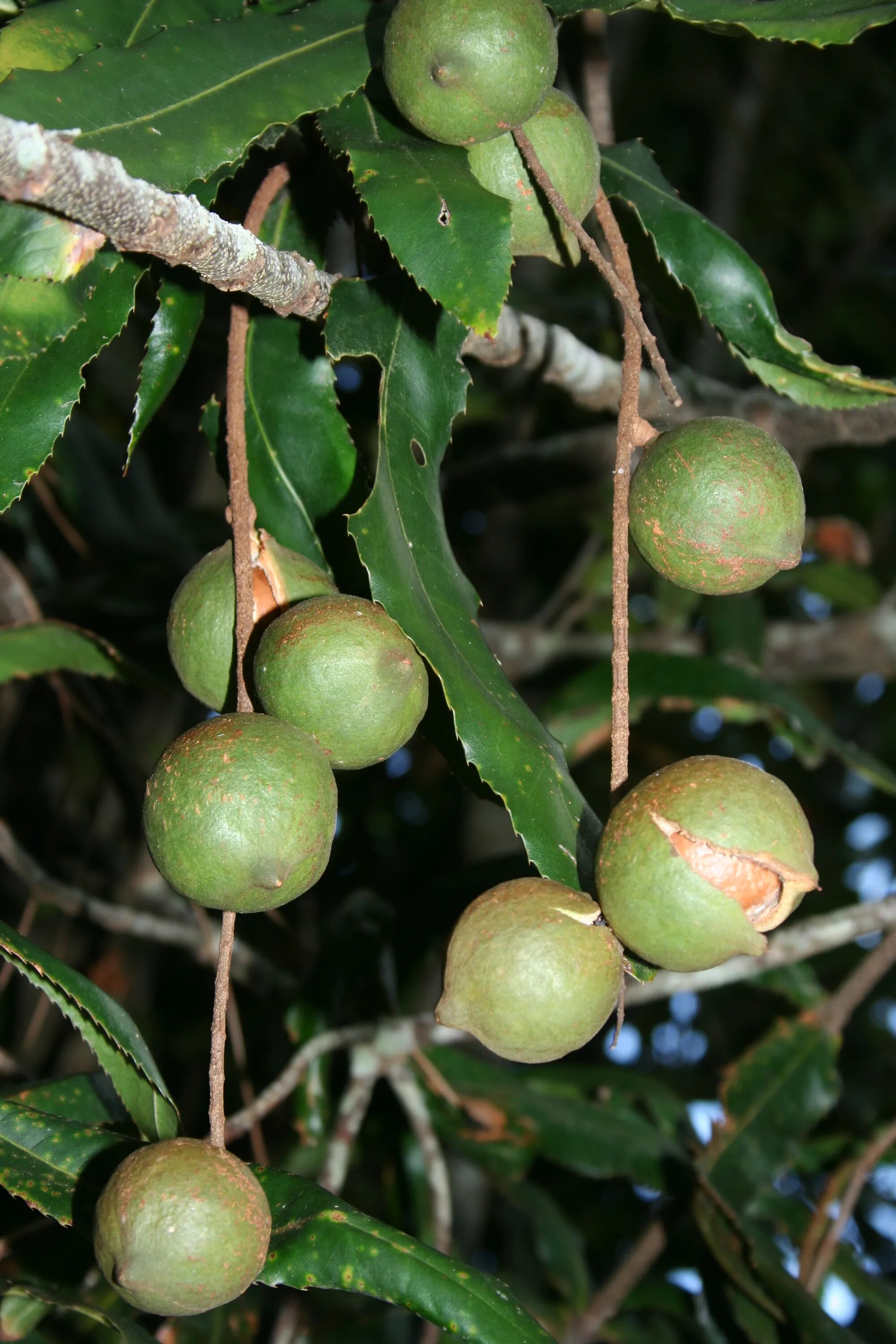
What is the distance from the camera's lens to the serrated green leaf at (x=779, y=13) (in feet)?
3.60

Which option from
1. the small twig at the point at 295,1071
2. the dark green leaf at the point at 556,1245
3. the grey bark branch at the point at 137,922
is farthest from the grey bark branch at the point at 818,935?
the grey bark branch at the point at 137,922

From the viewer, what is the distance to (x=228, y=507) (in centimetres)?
107

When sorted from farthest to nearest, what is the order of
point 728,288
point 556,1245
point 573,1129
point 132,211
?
point 556,1245 → point 573,1129 → point 728,288 → point 132,211

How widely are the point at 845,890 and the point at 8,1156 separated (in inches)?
126

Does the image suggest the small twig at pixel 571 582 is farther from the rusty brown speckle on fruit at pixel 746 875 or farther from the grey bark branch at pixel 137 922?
the rusty brown speckle on fruit at pixel 746 875

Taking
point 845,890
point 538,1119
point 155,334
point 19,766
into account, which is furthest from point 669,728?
point 155,334

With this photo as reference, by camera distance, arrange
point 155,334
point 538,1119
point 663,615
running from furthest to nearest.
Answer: point 663,615, point 538,1119, point 155,334

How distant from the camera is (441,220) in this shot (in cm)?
99

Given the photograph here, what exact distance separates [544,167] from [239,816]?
67cm

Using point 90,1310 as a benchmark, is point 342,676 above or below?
above

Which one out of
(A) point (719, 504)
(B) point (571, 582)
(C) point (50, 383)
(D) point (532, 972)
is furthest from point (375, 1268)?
(B) point (571, 582)

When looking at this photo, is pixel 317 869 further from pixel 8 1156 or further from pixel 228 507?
pixel 8 1156

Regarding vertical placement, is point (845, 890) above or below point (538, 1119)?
below

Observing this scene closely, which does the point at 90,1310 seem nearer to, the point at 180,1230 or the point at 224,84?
the point at 180,1230
